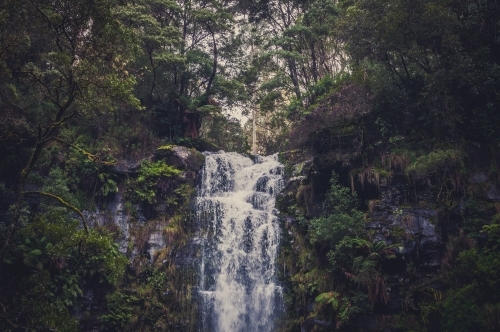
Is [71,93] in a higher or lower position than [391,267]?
higher

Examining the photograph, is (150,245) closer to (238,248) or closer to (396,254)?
(238,248)

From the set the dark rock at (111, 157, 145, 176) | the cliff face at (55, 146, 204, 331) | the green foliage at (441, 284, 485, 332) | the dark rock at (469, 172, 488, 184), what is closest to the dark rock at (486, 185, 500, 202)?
the dark rock at (469, 172, 488, 184)

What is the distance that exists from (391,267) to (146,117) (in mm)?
15541

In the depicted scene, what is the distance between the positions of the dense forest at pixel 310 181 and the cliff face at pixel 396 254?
6 cm

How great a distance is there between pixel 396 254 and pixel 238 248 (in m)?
6.90

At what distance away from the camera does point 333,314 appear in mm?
15578

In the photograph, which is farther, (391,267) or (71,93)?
(391,267)

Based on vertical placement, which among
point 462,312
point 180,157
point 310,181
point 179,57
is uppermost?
point 179,57

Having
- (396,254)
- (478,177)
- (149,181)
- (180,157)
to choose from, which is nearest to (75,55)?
(149,181)

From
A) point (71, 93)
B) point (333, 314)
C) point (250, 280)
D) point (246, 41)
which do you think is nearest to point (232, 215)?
point (250, 280)

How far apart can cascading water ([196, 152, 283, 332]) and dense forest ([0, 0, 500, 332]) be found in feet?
2.37

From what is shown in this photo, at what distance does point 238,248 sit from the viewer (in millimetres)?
19219

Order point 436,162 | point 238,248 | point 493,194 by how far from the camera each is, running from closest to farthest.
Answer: point 493,194
point 436,162
point 238,248

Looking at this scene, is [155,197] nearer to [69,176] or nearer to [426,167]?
[69,176]
